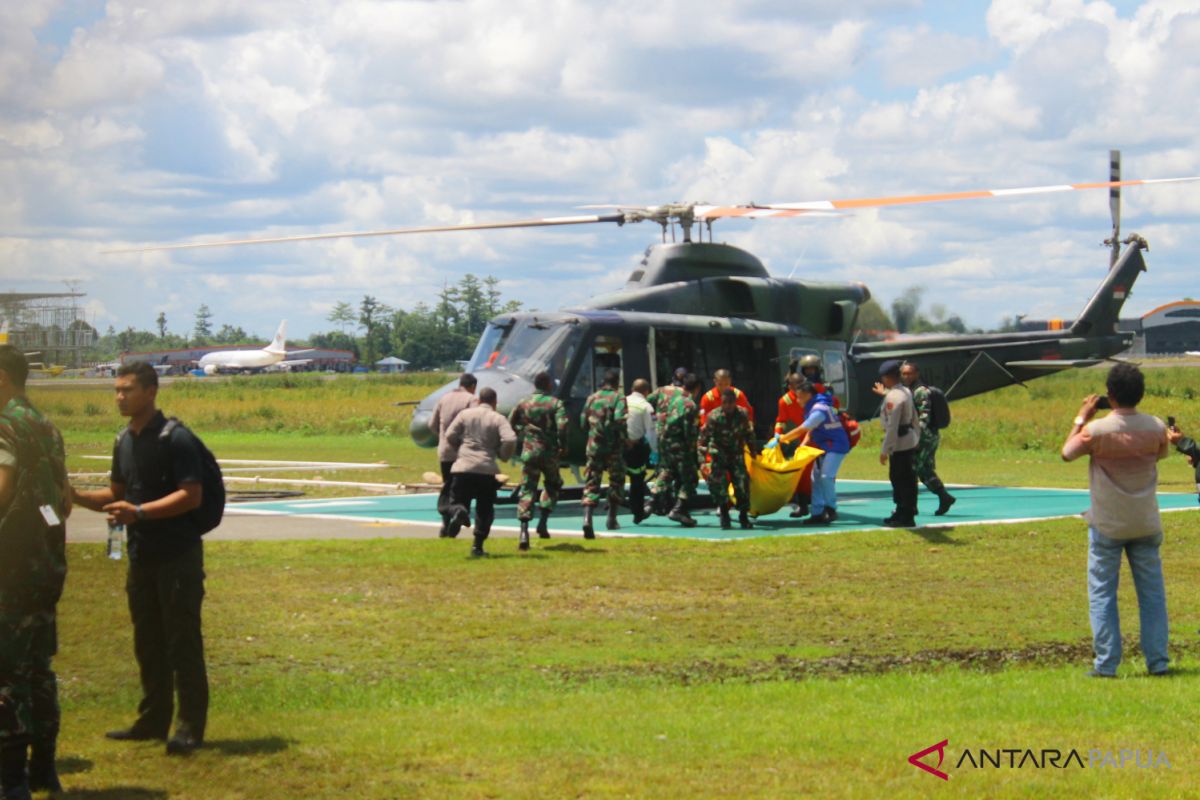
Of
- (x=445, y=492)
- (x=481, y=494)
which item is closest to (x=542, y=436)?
Answer: (x=481, y=494)

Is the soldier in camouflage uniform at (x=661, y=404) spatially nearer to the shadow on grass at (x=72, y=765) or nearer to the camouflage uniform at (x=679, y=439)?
the camouflage uniform at (x=679, y=439)

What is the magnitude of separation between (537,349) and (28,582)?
40.6 ft

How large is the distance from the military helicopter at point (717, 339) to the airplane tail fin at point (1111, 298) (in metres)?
1.09

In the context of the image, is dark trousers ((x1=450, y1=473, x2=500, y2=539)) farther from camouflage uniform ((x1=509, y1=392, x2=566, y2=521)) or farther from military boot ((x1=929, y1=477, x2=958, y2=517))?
military boot ((x1=929, y1=477, x2=958, y2=517))

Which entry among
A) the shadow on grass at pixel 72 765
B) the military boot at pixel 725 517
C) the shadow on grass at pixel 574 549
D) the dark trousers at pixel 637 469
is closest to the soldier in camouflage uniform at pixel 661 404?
the dark trousers at pixel 637 469

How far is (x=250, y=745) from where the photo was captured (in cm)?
692

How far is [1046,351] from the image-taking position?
81.6 ft

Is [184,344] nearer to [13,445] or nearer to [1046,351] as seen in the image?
[1046,351]

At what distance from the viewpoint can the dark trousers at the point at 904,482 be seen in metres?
15.8

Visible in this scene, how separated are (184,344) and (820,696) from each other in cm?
13307

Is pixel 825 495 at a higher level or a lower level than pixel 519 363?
lower

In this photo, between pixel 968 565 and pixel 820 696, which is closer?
pixel 820 696

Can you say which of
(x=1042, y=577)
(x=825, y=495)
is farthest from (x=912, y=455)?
(x=1042, y=577)

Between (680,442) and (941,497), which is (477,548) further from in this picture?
(941,497)
